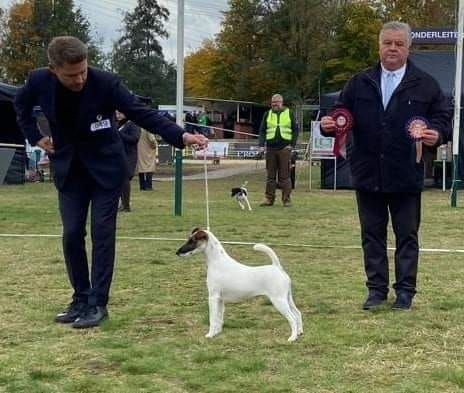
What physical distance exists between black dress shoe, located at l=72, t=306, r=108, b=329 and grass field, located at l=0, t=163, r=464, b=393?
0.06 meters

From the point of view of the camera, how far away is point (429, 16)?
140 ft

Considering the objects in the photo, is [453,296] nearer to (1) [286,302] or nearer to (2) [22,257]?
(1) [286,302]

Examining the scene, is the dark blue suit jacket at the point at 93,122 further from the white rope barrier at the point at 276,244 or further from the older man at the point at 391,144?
the white rope barrier at the point at 276,244

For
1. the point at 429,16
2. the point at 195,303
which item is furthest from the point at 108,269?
the point at 429,16

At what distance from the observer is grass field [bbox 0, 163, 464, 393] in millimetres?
3682

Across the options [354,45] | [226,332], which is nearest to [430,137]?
[226,332]

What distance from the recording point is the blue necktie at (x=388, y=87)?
5148 mm

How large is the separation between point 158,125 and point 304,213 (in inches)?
289

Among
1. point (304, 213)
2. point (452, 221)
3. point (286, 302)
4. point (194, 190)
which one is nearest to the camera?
point (286, 302)

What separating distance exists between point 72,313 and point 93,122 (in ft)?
3.85

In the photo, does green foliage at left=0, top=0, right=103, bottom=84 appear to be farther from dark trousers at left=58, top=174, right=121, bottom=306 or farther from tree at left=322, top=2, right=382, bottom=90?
dark trousers at left=58, top=174, right=121, bottom=306

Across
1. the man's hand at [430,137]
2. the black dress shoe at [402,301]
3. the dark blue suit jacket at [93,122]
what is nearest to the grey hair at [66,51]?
the dark blue suit jacket at [93,122]

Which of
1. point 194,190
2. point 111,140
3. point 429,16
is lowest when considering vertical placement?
point 194,190

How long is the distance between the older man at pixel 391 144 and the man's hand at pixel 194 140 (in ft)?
3.03
